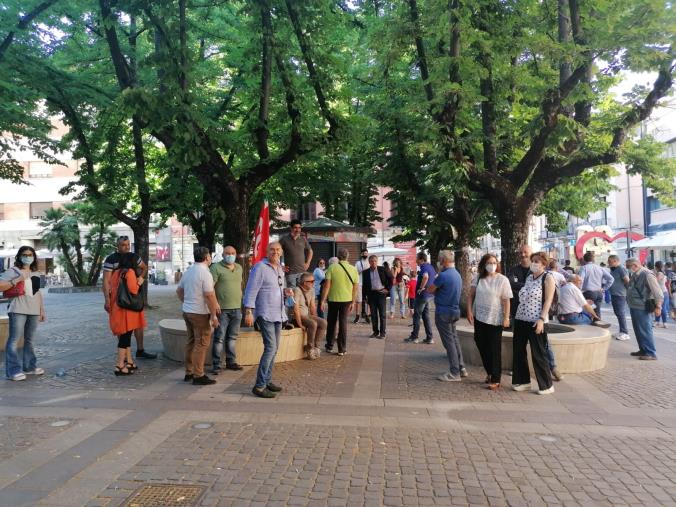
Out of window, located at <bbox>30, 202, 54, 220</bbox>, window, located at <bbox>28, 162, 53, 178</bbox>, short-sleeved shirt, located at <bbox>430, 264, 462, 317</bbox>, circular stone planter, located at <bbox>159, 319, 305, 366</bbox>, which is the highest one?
window, located at <bbox>28, 162, 53, 178</bbox>

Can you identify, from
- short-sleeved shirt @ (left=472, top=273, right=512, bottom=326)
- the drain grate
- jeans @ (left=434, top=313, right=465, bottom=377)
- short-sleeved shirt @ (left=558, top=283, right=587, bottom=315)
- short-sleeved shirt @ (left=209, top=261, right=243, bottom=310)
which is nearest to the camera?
the drain grate

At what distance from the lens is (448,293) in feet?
24.1

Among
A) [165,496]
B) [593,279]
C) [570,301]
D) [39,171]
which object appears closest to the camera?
[165,496]

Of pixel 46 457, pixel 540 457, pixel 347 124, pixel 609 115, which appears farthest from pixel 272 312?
pixel 609 115

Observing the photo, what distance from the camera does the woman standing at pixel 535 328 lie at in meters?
6.41

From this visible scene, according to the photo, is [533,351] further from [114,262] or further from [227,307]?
[114,262]

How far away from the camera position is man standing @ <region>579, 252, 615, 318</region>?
37.6 feet

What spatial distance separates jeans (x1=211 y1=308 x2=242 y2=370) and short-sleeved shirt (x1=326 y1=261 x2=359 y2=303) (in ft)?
6.12

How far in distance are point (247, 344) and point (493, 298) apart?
3657 mm

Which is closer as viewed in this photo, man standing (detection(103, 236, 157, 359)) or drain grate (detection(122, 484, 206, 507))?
drain grate (detection(122, 484, 206, 507))

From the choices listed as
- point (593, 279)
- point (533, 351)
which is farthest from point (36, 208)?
point (533, 351)

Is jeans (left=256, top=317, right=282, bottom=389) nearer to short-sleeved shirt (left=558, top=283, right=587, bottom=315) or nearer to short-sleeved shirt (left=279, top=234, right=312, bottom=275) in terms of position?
short-sleeved shirt (left=279, top=234, right=312, bottom=275)

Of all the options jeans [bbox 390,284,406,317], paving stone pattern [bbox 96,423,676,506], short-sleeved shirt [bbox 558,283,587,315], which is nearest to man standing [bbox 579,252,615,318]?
short-sleeved shirt [bbox 558,283,587,315]

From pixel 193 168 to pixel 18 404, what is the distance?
4518 millimetres
